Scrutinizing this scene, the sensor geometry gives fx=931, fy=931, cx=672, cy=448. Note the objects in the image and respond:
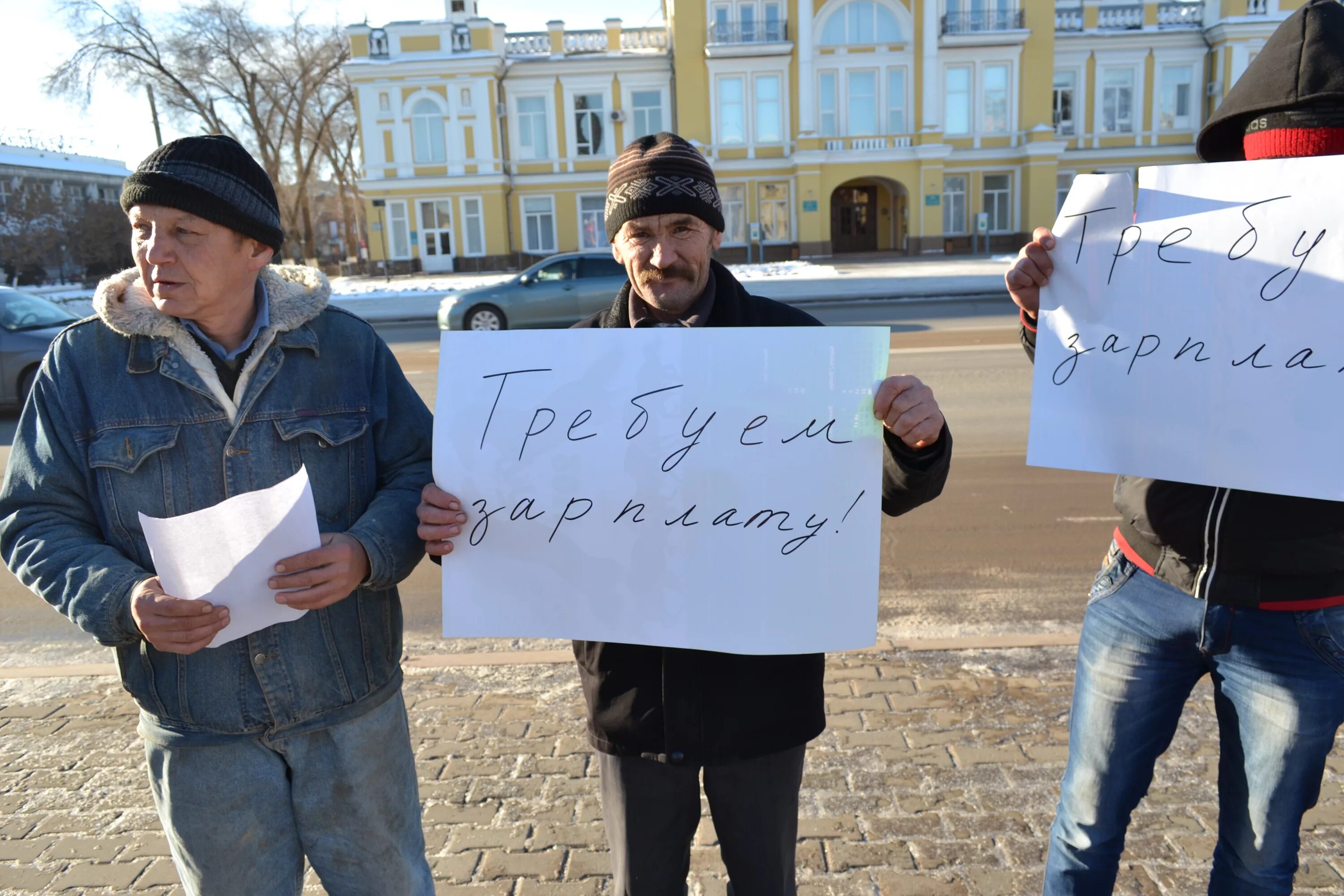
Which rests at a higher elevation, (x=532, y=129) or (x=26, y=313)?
(x=532, y=129)

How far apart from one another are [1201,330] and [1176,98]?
43.0 metres

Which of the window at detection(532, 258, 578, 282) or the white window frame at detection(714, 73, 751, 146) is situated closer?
the window at detection(532, 258, 578, 282)

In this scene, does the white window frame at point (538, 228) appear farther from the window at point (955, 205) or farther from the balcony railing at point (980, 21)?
the balcony railing at point (980, 21)

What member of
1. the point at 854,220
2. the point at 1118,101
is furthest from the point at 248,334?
→ the point at 1118,101

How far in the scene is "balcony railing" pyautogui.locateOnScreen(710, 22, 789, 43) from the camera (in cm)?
3541

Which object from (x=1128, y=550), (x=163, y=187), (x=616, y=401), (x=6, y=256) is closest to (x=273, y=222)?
(x=163, y=187)

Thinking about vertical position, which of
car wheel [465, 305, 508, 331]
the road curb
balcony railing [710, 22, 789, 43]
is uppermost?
balcony railing [710, 22, 789, 43]

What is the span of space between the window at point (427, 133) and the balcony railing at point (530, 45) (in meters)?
4.01

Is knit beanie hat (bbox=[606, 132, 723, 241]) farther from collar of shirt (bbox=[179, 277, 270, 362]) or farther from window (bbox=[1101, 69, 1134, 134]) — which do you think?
window (bbox=[1101, 69, 1134, 134])

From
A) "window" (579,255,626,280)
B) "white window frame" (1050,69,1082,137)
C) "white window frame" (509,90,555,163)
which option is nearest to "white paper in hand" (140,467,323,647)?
"window" (579,255,626,280)

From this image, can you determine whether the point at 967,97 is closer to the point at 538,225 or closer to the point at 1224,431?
the point at 538,225

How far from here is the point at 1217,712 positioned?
2.12 m

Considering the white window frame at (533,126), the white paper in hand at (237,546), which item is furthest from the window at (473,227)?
the white paper in hand at (237,546)

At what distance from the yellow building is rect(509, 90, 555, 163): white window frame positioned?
82 mm
